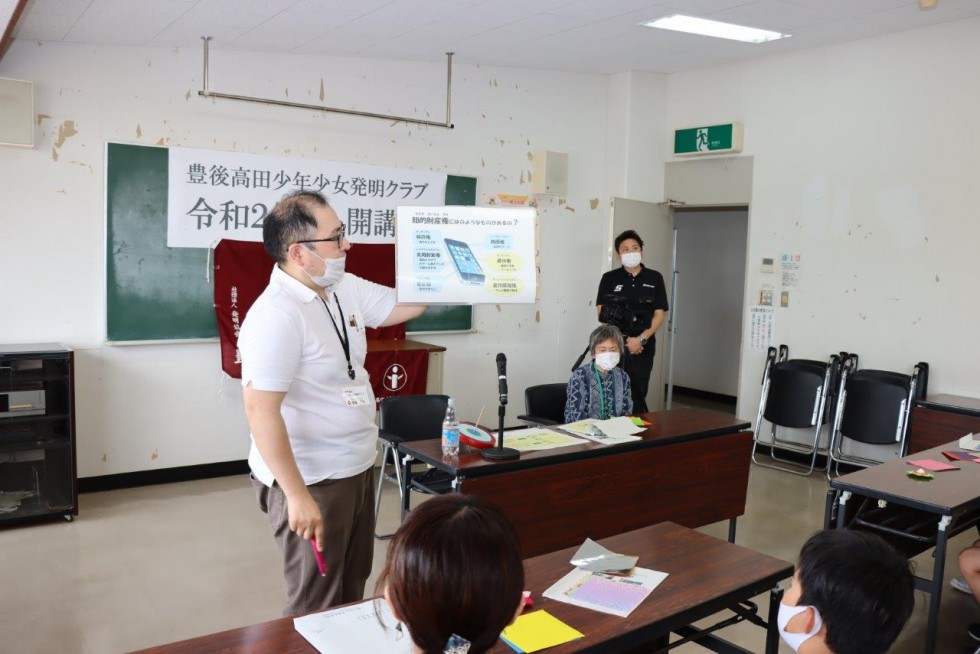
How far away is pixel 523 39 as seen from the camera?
5.12 metres

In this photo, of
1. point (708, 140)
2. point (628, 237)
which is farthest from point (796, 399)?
point (708, 140)

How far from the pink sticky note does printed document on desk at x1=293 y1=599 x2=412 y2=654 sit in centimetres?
260

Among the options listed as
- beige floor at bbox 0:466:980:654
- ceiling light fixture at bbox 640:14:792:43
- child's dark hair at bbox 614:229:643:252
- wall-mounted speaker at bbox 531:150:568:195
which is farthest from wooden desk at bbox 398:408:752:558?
wall-mounted speaker at bbox 531:150:568:195

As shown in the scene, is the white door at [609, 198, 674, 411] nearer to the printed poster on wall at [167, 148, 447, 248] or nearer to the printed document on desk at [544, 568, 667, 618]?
the printed poster on wall at [167, 148, 447, 248]

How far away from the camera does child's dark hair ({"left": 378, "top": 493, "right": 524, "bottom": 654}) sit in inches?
43.0

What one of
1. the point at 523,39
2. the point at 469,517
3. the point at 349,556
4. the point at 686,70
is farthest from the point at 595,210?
the point at 469,517

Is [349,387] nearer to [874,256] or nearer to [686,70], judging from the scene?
[874,256]

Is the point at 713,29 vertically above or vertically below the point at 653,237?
above

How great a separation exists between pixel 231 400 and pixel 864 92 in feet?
15.8

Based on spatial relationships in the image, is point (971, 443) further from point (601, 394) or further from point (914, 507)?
point (601, 394)

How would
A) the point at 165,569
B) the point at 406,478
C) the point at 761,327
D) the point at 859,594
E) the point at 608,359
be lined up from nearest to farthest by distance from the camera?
the point at 859,594 → the point at 406,478 → the point at 165,569 → the point at 608,359 → the point at 761,327

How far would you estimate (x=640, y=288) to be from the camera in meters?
5.71

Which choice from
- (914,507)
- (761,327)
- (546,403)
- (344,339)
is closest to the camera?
(344,339)

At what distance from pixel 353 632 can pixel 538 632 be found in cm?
39
